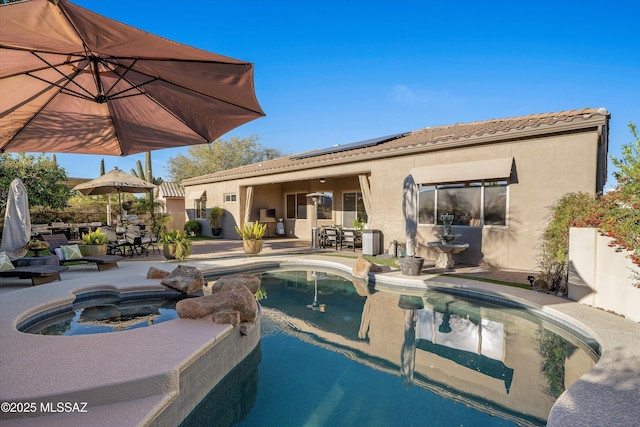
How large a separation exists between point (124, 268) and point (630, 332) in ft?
37.2

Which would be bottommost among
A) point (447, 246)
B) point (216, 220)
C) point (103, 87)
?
point (447, 246)

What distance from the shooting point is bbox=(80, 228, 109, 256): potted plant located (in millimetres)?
10445

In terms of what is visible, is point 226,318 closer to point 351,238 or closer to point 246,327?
point 246,327

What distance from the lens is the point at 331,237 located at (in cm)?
1406

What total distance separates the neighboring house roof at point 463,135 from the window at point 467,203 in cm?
134

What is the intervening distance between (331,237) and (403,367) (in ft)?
31.7

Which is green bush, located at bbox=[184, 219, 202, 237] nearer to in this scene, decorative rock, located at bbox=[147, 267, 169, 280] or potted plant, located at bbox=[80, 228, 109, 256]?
potted plant, located at bbox=[80, 228, 109, 256]

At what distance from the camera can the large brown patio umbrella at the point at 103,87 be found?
2.73 m

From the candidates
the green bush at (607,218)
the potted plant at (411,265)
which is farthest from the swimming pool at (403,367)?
the green bush at (607,218)

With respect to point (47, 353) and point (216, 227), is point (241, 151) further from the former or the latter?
point (47, 353)

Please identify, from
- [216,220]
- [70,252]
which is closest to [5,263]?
[70,252]

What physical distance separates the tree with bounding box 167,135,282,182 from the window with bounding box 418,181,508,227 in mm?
30853

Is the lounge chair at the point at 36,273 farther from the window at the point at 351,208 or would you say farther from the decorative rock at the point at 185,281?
the window at the point at 351,208

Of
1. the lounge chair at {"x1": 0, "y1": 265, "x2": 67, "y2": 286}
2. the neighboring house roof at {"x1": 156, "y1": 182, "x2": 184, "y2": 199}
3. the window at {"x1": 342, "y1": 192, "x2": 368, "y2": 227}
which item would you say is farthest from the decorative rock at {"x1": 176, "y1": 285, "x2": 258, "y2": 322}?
the neighboring house roof at {"x1": 156, "y1": 182, "x2": 184, "y2": 199}
